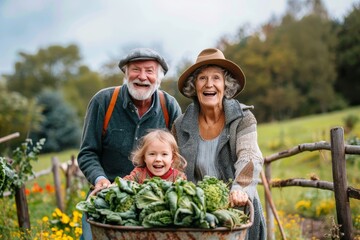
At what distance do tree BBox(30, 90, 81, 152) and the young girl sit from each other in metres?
26.7

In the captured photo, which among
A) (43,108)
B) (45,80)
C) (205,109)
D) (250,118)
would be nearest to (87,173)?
(205,109)

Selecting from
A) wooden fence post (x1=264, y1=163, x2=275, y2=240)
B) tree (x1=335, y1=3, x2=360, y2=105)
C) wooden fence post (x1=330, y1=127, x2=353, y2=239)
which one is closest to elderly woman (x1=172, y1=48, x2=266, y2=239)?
wooden fence post (x1=330, y1=127, x2=353, y2=239)

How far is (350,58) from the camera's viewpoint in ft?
125

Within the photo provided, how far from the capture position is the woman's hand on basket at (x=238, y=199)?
3.43 meters

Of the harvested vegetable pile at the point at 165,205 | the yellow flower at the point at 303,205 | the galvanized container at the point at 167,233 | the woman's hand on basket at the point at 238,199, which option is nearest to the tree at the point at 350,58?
the yellow flower at the point at 303,205

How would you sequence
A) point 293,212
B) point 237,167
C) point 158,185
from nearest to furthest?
point 158,185, point 237,167, point 293,212

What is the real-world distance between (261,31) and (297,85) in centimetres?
809

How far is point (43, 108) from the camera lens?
30.8 meters

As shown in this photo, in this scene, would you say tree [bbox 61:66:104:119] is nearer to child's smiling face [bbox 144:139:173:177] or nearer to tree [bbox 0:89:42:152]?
tree [bbox 0:89:42:152]

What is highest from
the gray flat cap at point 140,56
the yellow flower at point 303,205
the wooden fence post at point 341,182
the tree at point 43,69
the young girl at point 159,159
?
the tree at point 43,69

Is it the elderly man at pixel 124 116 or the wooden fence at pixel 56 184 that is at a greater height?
the elderly man at pixel 124 116

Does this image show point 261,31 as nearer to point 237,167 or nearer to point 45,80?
point 45,80

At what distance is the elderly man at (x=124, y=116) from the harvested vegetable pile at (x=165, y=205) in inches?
53.1

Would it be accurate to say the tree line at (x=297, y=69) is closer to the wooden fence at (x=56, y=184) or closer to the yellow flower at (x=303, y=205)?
the wooden fence at (x=56, y=184)
